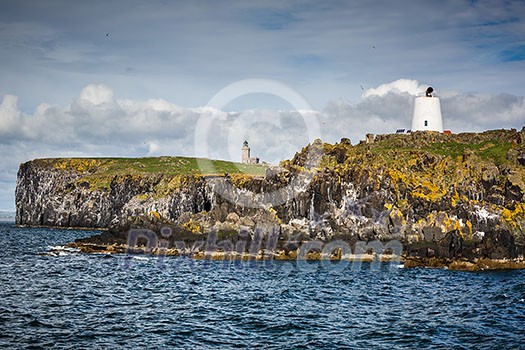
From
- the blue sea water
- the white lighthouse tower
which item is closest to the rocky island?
the white lighthouse tower

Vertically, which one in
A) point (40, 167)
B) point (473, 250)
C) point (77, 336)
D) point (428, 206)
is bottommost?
point (77, 336)

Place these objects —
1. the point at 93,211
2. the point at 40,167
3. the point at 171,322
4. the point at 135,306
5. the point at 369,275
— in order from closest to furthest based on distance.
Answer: the point at 171,322, the point at 135,306, the point at 369,275, the point at 93,211, the point at 40,167

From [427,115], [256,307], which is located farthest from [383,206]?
[256,307]

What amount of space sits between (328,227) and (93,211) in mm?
107214

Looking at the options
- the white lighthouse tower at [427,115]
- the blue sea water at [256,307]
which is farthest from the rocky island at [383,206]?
the blue sea water at [256,307]

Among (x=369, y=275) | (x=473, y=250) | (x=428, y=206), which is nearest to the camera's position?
(x=369, y=275)

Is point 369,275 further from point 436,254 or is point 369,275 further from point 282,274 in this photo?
point 436,254

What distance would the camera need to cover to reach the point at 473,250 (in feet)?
253

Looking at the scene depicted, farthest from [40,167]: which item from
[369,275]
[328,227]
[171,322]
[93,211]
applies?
[171,322]

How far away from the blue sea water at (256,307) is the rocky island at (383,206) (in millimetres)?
12399

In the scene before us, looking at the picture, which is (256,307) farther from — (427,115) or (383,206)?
(427,115)

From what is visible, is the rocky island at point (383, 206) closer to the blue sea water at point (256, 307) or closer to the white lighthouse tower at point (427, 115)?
the white lighthouse tower at point (427, 115)

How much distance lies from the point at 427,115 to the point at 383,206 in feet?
Result: 128

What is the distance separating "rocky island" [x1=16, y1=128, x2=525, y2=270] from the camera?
85.0 metres
